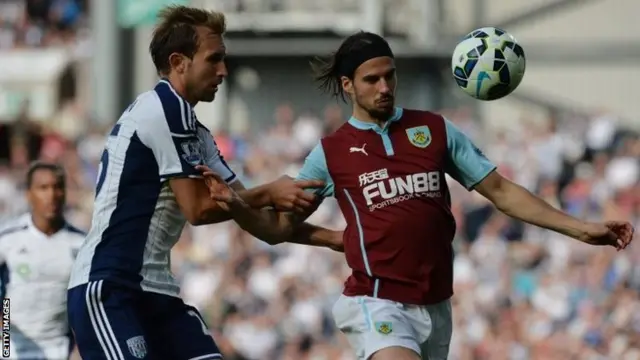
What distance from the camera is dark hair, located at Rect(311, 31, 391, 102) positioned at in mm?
8016

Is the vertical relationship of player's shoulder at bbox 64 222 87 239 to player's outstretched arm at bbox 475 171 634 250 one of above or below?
below

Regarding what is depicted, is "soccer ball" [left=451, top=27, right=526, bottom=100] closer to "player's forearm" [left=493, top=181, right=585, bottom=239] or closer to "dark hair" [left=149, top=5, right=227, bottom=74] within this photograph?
"player's forearm" [left=493, top=181, right=585, bottom=239]

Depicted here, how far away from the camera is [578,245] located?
51.7ft

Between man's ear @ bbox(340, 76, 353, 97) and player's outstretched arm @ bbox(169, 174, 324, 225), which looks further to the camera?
man's ear @ bbox(340, 76, 353, 97)

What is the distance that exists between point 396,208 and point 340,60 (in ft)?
2.86

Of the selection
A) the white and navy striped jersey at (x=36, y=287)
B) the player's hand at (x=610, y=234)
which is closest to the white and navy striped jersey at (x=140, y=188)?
the player's hand at (x=610, y=234)

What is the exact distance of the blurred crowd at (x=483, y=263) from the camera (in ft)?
47.0

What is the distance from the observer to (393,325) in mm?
7727

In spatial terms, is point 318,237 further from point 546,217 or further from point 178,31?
point 178,31

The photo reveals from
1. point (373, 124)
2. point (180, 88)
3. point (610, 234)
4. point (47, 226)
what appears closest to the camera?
point (180, 88)

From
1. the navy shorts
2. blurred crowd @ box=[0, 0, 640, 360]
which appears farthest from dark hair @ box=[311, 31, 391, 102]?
blurred crowd @ box=[0, 0, 640, 360]

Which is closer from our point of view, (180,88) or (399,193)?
(180,88)

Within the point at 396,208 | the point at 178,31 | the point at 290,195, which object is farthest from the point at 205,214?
the point at 396,208

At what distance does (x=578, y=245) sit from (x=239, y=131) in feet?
32.0
